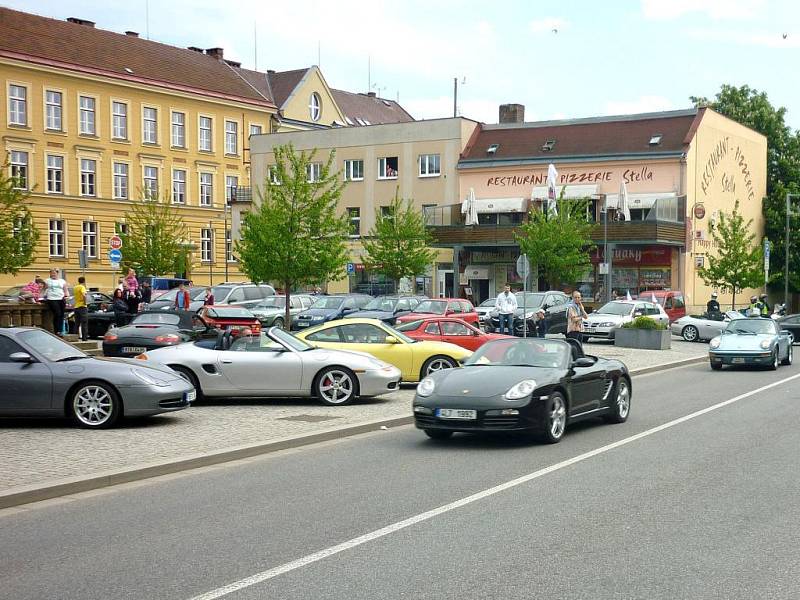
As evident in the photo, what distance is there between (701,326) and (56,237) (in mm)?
38543

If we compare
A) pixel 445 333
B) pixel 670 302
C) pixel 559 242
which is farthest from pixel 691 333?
pixel 445 333

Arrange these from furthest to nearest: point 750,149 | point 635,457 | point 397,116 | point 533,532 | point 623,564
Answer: point 397,116 → point 750,149 → point 635,457 → point 533,532 → point 623,564

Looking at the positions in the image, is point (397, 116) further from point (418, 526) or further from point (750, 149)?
point (418, 526)

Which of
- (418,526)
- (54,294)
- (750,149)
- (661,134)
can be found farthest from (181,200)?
(418,526)

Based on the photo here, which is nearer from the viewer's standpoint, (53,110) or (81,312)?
(81,312)

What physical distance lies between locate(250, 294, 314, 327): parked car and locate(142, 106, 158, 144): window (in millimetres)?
32374

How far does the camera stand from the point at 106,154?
6400cm

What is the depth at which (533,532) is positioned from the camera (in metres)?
7.55

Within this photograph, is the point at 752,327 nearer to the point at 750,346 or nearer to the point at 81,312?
the point at 750,346

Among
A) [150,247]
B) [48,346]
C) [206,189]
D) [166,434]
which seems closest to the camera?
[166,434]

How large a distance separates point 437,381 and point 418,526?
186 inches

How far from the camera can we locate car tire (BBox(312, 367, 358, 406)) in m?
16.4

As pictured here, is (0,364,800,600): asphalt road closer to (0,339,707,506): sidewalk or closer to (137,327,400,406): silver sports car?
(0,339,707,506): sidewalk

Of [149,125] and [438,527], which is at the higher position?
[149,125]
